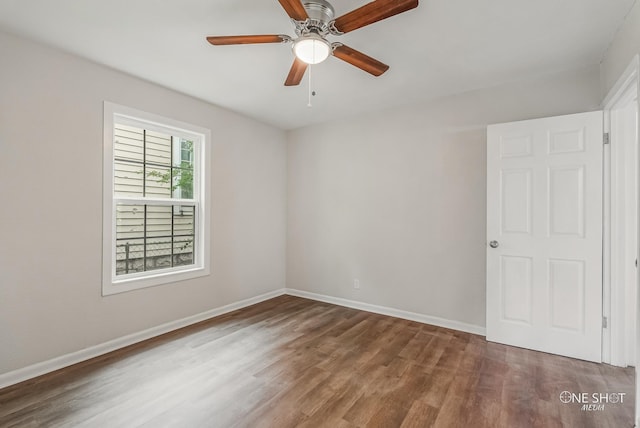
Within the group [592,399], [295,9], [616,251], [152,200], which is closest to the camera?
[295,9]

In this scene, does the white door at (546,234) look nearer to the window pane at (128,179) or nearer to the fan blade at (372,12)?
the fan blade at (372,12)

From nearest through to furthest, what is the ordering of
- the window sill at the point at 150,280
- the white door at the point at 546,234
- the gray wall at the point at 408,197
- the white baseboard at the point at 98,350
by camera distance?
the white baseboard at the point at 98,350
the white door at the point at 546,234
the window sill at the point at 150,280
the gray wall at the point at 408,197

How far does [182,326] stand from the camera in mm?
3287

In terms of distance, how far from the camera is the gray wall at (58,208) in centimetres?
222

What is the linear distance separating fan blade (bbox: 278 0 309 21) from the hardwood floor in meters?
2.30

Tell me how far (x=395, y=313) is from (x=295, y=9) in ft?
10.7

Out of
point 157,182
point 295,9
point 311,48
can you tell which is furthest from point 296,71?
point 157,182

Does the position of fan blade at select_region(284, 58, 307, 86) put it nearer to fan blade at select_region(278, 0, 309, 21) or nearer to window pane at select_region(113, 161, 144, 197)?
fan blade at select_region(278, 0, 309, 21)

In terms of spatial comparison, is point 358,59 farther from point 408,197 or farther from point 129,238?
point 129,238

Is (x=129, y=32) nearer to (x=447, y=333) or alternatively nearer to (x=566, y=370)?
(x=447, y=333)

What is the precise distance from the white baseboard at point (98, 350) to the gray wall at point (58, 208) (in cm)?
4

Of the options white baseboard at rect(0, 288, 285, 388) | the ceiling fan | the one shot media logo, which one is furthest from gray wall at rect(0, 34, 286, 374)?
the one shot media logo

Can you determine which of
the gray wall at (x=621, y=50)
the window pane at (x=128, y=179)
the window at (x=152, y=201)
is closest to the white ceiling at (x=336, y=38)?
the gray wall at (x=621, y=50)

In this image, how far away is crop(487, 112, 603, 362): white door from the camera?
2523mm
